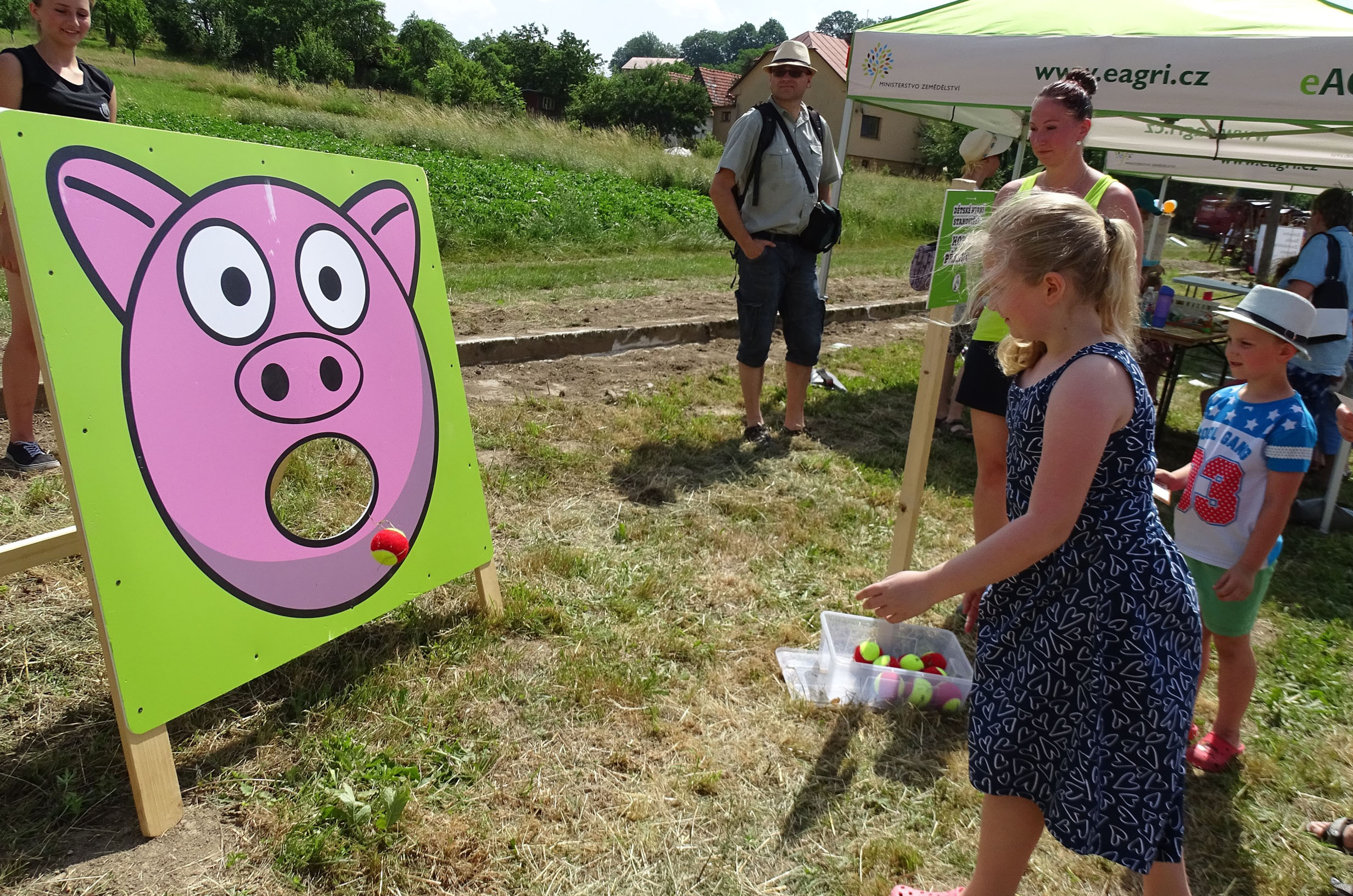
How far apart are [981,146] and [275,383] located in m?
4.50

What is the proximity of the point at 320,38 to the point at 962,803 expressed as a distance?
65.3m

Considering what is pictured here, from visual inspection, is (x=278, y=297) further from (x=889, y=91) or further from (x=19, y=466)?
(x=889, y=91)

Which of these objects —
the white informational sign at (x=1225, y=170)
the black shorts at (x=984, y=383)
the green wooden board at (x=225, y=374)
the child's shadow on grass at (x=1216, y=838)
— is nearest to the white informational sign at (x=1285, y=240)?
the white informational sign at (x=1225, y=170)

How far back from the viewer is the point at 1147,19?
Result: 5051 millimetres

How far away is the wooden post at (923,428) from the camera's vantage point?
283 centimetres

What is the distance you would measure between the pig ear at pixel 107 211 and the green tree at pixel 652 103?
Result: 161 feet

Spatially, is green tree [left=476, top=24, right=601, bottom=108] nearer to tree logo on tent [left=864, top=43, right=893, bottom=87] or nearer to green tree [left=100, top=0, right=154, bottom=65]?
green tree [left=100, top=0, right=154, bottom=65]

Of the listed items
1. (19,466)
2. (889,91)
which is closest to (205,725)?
(19,466)

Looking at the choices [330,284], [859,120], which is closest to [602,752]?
[330,284]

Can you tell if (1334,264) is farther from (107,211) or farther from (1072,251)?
(107,211)

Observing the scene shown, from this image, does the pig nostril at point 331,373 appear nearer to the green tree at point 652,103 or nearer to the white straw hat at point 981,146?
the white straw hat at point 981,146

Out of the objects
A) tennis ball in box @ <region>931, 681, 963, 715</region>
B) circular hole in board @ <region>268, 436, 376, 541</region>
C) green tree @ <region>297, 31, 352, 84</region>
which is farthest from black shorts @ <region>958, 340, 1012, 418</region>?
green tree @ <region>297, 31, 352, 84</region>

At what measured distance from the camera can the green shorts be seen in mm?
2373

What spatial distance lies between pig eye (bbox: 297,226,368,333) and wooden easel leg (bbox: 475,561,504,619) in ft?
3.24
